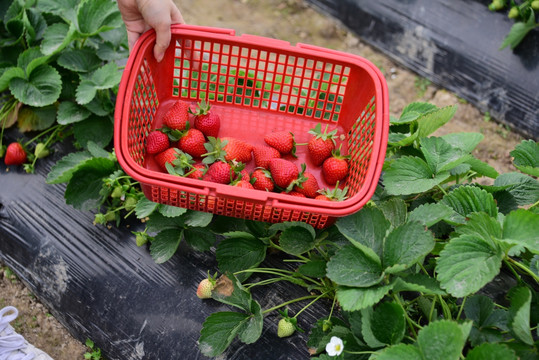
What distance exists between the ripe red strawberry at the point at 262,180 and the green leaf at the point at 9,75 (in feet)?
2.78

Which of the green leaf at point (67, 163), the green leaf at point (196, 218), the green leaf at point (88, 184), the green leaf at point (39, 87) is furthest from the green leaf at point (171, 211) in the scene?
the green leaf at point (39, 87)

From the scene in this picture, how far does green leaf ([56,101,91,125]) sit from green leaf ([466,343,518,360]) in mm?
1305

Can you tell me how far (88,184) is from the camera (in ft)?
4.86

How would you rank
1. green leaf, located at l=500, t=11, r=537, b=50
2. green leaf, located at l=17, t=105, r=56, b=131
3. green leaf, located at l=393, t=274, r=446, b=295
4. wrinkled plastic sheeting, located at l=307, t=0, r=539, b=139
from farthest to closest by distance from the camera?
wrinkled plastic sheeting, located at l=307, t=0, r=539, b=139, green leaf, located at l=500, t=11, r=537, b=50, green leaf, located at l=17, t=105, r=56, b=131, green leaf, located at l=393, t=274, r=446, b=295

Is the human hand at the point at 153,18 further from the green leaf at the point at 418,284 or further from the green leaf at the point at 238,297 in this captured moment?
the green leaf at the point at 418,284

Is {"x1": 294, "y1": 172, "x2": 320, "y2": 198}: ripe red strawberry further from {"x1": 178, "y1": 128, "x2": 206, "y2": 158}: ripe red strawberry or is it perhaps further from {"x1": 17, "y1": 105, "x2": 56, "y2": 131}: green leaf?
{"x1": 17, "y1": 105, "x2": 56, "y2": 131}: green leaf

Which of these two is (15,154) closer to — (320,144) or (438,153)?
(320,144)

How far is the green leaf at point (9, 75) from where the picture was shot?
1587 millimetres

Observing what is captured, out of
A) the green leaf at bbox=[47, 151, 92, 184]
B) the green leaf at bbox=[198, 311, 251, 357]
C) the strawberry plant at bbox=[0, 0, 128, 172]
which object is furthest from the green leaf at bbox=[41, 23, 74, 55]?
the green leaf at bbox=[198, 311, 251, 357]

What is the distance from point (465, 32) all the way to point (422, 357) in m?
1.76

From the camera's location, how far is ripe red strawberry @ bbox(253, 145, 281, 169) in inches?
57.4

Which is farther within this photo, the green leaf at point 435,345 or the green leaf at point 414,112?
the green leaf at point 414,112

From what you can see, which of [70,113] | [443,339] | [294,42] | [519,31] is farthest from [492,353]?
[294,42]

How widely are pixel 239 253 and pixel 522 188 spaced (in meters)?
0.78
